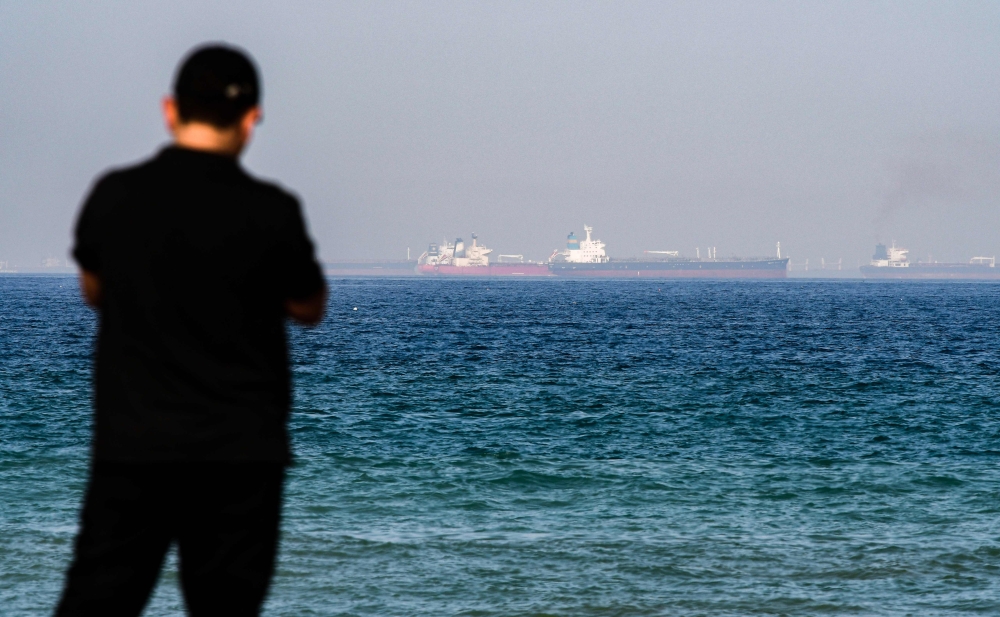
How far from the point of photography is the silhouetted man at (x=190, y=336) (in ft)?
8.39

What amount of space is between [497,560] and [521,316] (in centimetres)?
5954

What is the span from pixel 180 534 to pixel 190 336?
0.52 meters

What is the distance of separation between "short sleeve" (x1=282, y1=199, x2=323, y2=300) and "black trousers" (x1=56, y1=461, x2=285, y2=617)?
1.44 feet

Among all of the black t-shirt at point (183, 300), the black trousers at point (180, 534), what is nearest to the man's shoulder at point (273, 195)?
the black t-shirt at point (183, 300)

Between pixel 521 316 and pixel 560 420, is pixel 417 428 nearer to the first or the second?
pixel 560 420

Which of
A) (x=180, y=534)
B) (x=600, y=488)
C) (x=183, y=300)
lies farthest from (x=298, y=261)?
(x=600, y=488)

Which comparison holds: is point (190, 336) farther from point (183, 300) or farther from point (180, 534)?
point (180, 534)

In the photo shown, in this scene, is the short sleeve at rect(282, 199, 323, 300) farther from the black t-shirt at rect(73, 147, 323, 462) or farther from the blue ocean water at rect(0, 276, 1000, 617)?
the blue ocean water at rect(0, 276, 1000, 617)

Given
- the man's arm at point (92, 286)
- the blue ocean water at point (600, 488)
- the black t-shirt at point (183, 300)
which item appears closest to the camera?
the black t-shirt at point (183, 300)

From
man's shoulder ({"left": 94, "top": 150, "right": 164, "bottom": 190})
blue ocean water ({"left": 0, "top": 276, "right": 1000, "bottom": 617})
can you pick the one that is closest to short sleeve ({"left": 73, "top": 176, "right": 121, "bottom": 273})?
man's shoulder ({"left": 94, "top": 150, "right": 164, "bottom": 190})

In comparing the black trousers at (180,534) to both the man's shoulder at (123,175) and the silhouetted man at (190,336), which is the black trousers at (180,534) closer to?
the silhouetted man at (190,336)

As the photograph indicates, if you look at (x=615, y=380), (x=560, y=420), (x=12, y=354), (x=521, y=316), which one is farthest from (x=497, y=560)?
(x=521, y=316)

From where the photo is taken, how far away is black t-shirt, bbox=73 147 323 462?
2551 millimetres

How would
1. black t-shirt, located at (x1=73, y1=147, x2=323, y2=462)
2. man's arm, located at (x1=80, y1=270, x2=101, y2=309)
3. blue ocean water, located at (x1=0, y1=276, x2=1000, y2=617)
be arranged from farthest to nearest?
blue ocean water, located at (x1=0, y1=276, x2=1000, y2=617), man's arm, located at (x1=80, y1=270, x2=101, y2=309), black t-shirt, located at (x1=73, y1=147, x2=323, y2=462)
